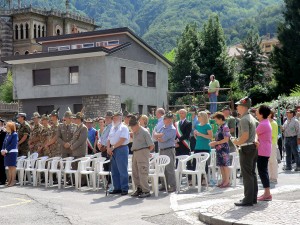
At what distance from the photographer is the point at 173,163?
12906mm

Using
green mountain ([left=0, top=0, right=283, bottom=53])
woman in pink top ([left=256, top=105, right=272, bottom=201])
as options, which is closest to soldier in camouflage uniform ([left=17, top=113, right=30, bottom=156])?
woman in pink top ([left=256, top=105, right=272, bottom=201])

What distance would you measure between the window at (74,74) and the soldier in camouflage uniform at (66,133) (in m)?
25.2

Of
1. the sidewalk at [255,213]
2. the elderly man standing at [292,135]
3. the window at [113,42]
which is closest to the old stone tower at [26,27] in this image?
the window at [113,42]

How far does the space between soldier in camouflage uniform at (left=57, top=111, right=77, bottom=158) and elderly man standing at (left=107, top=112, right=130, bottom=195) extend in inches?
95.8

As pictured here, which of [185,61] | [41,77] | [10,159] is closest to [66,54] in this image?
[41,77]

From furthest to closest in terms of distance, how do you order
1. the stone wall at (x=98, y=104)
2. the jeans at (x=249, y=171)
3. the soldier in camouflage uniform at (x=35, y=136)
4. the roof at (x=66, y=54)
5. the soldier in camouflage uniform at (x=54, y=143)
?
the stone wall at (x=98, y=104)
the roof at (x=66, y=54)
the soldier in camouflage uniform at (x=35, y=136)
the soldier in camouflage uniform at (x=54, y=143)
the jeans at (x=249, y=171)

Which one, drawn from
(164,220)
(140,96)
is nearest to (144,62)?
(140,96)

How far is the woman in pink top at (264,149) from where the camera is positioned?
33.2 ft

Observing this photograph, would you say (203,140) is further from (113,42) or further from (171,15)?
(171,15)

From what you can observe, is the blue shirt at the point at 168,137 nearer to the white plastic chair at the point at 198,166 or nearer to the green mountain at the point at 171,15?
the white plastic chair at the point at 198,166

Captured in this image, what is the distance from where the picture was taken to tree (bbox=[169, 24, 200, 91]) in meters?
58.9

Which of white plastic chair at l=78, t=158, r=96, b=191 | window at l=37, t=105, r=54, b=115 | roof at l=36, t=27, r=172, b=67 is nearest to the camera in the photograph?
white plastic chair at l=78, t=158, r=96, b=191

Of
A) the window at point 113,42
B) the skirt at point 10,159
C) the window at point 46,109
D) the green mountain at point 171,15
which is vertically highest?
the green mountain at point 171,15

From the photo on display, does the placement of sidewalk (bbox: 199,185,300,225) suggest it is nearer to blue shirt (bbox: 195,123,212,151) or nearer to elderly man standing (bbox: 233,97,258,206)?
elderly man standing (bbox: 233,97,258,206)
